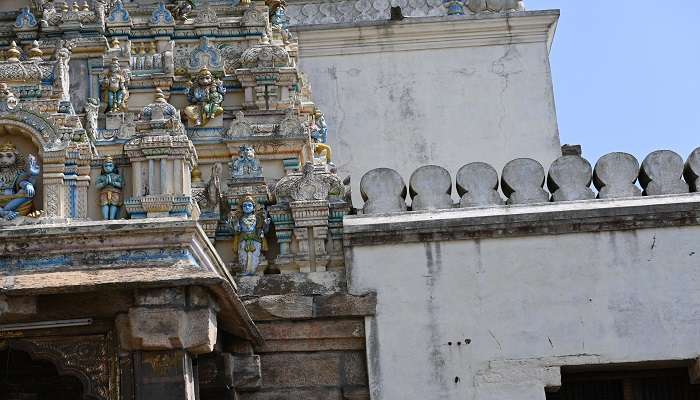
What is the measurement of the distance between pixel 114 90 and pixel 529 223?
4.74 m

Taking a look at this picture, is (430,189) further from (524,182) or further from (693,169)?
(693,169)

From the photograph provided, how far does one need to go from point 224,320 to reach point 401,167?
6624 millimetres

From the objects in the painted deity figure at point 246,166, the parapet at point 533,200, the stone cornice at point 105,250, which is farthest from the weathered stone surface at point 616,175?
the stone cornice at point 105,250

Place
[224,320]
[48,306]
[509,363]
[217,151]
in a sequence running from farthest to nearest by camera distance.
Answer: [217,151]
[509,363]
[224,320]
[48,306]

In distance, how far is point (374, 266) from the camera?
14375mm

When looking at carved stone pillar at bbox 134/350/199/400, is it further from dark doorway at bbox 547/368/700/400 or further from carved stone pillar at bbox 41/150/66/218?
dark doorway at bbox 547/368/700/400

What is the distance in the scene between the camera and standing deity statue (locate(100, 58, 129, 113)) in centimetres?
1561

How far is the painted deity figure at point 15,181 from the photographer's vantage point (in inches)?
516

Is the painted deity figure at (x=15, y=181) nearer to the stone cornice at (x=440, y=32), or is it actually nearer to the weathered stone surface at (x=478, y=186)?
the weathered stone surface at (x=478, y=186)

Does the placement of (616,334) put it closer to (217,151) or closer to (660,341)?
(660,341)

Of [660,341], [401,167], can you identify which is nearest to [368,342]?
[660,341]

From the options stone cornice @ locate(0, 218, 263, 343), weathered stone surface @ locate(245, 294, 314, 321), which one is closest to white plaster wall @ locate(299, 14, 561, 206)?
weathered stone surface @ locate(245, 294, 314, 321)

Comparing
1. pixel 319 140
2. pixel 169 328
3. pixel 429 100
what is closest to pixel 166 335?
pixel 169 328

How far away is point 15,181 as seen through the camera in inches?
523
